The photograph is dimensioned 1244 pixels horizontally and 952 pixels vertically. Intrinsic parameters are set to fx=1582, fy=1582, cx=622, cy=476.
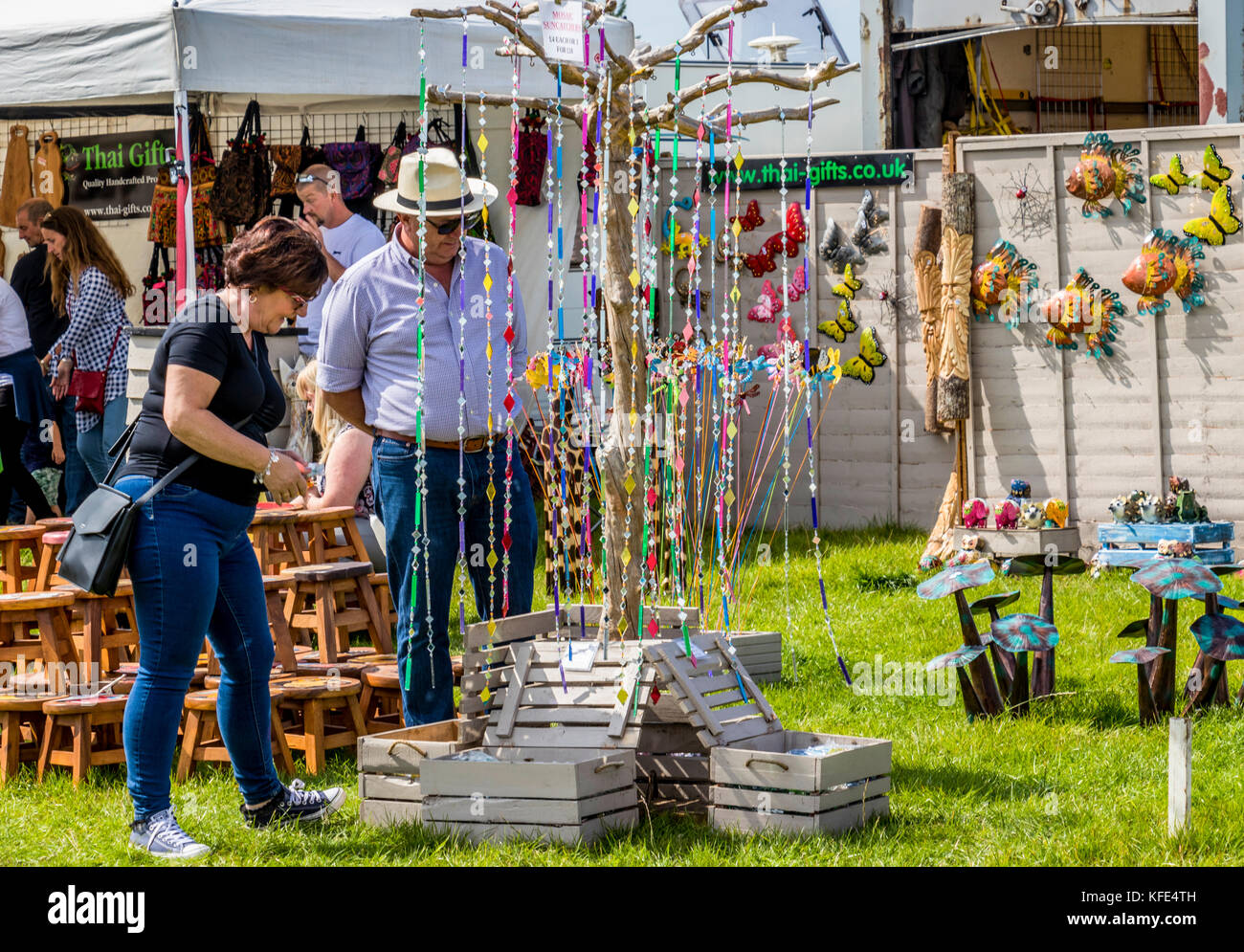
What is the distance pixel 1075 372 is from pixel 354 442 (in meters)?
3.71

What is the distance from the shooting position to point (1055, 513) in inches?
295

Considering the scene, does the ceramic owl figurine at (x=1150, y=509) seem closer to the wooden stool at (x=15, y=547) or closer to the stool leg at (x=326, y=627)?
the stool leg at (x=326, y=627)

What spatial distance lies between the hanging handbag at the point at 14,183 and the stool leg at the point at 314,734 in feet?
20.2

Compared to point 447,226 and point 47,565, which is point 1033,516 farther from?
point 47,565

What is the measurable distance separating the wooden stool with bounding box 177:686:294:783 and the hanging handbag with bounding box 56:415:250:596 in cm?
94

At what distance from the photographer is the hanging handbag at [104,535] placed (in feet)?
11.2

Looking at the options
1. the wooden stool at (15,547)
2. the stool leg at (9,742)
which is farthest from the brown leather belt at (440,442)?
the wooden stool at (15,547)

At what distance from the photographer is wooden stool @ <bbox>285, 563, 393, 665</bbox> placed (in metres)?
5.05

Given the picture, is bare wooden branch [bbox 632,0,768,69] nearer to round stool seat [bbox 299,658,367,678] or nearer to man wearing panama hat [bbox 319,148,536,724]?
man wearing panama hat [bbox 319,148,536,724]

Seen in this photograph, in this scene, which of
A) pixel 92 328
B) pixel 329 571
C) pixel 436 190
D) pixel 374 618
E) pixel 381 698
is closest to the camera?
pixel 436 190

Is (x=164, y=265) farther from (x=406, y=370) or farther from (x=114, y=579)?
(x=114, y=579)

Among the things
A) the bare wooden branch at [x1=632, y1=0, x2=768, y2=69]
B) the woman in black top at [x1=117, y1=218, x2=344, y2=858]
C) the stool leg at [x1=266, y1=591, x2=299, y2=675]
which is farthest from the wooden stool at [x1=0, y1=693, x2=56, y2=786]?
the bare wooden branch at [x1=632, y1=0, x2=768, y2=69]

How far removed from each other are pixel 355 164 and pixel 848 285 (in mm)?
2763

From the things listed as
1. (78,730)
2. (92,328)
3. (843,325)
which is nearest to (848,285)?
(843,325)
